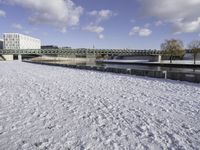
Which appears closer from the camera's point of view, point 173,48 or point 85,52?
point 173,48

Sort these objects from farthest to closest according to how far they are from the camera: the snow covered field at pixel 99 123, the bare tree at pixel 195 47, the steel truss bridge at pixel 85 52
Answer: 1. the steel truss bridge at pixel 85 52
2. the bare tree at pixel 195 47
3. the snow covered field at pixel 99 123

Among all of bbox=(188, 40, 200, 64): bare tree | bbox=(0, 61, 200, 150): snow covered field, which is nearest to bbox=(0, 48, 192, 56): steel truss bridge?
bbox=(188, 40, 200, 64): bare tree

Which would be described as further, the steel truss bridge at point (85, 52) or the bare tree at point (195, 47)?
the steel truss bridge at point (85, 52)

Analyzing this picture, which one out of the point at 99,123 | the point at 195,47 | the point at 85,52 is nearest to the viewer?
the point at 99,123

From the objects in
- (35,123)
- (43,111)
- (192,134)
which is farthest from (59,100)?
(192,134)

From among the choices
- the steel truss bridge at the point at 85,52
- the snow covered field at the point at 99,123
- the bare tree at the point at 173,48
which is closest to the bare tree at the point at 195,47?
the bare tree at the point at 173,48

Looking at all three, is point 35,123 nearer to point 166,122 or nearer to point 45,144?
point 45,144

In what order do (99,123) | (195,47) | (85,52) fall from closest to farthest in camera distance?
(99,123) → (195,47) → (85,52)

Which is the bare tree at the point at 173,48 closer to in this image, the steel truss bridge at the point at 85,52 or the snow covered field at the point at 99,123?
the steel truss bridge at the point at 85,52

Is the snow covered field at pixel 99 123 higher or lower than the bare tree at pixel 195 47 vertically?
lower

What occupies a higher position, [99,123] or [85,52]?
[85,52]

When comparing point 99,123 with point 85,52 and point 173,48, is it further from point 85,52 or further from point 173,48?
point 85,52

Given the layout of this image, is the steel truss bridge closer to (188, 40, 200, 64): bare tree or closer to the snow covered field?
(188, 40, 200, 64): bare tree

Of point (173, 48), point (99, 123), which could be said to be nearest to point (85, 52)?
point (173, 48)
